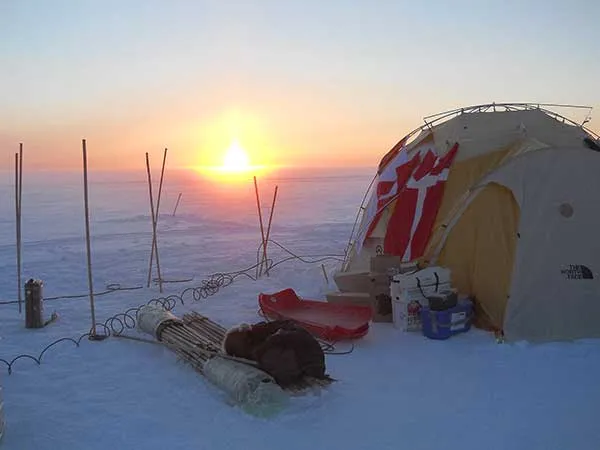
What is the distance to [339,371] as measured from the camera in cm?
514

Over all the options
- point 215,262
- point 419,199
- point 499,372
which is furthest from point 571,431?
point 215,262

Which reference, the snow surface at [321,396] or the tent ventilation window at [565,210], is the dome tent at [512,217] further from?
the snow surface at [321,396]

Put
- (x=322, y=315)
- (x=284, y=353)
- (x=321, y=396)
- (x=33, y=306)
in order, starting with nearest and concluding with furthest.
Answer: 1. (x=321, y=396)
2. (x=284, y=353)
3. (x=33, y=306)
4. (x=322, y=315)

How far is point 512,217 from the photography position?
6352 mm

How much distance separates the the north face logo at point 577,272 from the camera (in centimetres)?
607

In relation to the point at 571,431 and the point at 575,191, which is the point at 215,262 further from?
the point at 571,431

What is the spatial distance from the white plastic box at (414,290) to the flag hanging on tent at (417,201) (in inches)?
37.1

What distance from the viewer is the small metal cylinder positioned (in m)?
6.68

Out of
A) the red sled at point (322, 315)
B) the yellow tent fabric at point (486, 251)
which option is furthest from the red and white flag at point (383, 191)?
the red sled at point (322, 315)

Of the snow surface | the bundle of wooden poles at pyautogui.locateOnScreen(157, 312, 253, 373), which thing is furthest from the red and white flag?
the bundle of wooden poles at pyautogui.locateOnScreen(157, 312, 253, 373)

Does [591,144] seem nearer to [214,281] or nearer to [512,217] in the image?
[512,217]

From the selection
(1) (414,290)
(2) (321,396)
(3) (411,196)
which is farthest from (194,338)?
(3) (411,196)

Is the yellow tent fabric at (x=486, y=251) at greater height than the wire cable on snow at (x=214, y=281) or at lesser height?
greater

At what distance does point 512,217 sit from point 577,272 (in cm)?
90
